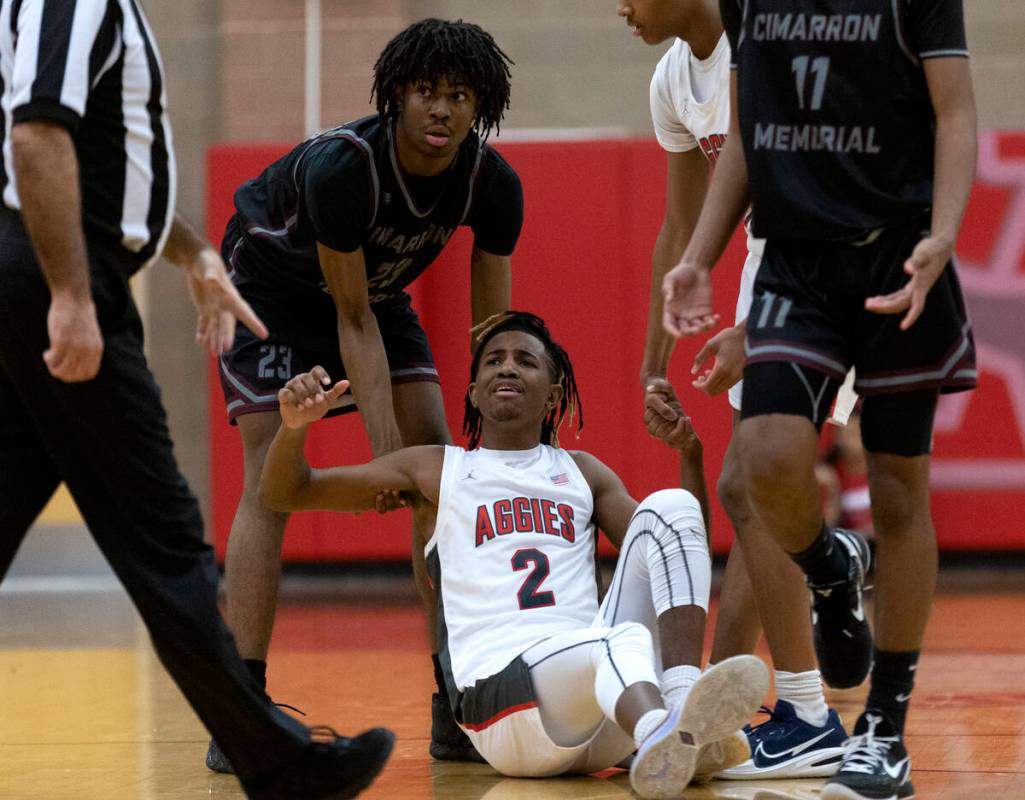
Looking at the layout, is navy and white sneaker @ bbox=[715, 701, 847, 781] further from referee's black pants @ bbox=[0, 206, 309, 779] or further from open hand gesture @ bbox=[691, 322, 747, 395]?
referee's black pants @ bbox=[0, 206, 309, 779]

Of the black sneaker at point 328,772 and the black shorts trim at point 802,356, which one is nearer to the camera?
the black sneaker at point 328,772

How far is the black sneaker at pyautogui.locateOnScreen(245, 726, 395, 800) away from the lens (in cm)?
252

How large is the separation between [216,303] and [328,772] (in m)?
0.87

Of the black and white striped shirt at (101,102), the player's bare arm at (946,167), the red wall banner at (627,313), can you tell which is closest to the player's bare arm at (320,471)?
the black and white striped shirt at (101,102)

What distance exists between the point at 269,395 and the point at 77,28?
142 cm

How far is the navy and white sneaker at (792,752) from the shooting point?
3023mm

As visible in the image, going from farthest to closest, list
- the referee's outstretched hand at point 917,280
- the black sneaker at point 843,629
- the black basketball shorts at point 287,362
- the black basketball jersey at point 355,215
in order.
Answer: the black basketball shorts at point 287,362
the black basketball jersey at point 355,215
the black sneaker at point 843,629
the referee's outstretched hand at point 917,280

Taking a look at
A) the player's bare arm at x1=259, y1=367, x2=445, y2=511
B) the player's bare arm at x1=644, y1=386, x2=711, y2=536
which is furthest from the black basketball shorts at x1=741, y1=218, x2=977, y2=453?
the player's bare arm at x1=259, y1=367, x2=445, y2=511

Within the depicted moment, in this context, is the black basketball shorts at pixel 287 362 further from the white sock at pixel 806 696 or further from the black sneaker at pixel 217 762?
the white sock at pixel 806 696

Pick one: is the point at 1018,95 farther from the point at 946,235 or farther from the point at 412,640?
the point at 946,235

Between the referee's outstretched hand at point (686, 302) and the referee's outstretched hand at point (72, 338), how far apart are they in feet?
3.52

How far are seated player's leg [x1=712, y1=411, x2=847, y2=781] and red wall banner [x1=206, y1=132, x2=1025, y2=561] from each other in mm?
3552

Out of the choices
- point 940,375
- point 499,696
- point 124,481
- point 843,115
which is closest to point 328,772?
point 499,696

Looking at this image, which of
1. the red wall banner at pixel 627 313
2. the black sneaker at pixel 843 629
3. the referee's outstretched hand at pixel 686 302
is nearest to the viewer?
the referee's outstretched hand at pixel 686 302
